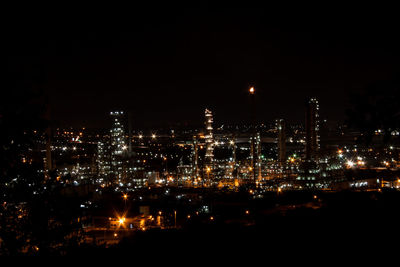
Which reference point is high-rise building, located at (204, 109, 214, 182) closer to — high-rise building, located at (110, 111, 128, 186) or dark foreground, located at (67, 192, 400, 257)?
high-rise building, located at (110, 111, 128, 186)

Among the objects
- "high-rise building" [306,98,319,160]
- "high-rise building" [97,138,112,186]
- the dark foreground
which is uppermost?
"high-rise building" [306,98,319,160]

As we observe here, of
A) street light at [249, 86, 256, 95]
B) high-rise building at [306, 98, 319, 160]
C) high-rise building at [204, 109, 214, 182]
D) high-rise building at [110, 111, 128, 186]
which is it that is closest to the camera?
street light at [249, 86, 256, 95]

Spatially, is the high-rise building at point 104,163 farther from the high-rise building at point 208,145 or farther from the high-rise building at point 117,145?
the high-rise building at point 208,145

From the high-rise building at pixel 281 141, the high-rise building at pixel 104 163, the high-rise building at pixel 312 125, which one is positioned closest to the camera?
the high-rise building at pixel 104 163

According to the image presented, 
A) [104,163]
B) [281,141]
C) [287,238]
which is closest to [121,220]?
[287,238]

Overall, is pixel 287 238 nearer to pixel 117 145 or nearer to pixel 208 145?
pixel 208 145

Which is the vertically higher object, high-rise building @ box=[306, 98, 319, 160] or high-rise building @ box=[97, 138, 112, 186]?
high-rise building @ box=[306, 98, 319, 160]

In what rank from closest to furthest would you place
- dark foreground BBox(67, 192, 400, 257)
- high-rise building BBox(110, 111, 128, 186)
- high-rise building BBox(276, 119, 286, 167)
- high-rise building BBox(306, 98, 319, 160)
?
dark foreground BBox(67, 192, 400, 257) < high-rise building BBox(110, 111, 128, 186) < high-rise building BBox(306, 98, 319, 160) < high-rise building BBox(276, 119, 286, 167)

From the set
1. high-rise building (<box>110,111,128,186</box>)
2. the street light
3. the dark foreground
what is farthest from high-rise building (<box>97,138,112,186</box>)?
the dark foreground

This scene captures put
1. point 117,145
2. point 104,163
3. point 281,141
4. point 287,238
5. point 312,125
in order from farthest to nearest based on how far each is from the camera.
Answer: point 281,141, point 312,125, point 117,145, point 104,163, point 287,238

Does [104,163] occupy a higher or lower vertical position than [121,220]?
higher

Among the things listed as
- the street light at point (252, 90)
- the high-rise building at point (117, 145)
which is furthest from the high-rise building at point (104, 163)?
the street light at point (252, 90)

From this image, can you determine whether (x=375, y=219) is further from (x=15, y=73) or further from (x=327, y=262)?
(x=15, y=73)
